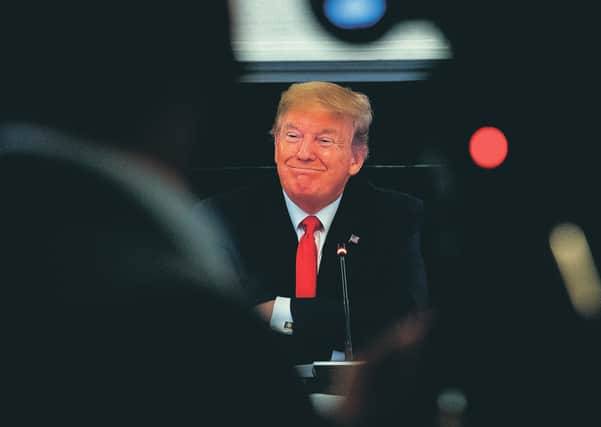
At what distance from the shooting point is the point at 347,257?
260 centimetres

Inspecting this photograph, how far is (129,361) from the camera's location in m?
0.62

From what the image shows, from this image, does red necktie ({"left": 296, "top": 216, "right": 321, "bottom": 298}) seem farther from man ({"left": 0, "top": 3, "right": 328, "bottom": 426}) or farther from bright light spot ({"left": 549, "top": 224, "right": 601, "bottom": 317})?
man ({"left": 0, "top": 3, "right": 328, "bottom": 426})

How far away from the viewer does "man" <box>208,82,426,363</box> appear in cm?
254

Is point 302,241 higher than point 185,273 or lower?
higher

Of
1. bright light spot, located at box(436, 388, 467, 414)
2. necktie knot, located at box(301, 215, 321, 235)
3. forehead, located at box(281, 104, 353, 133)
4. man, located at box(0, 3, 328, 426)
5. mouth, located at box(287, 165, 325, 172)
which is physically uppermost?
forehead, located at box(281, 104, 353, 133)

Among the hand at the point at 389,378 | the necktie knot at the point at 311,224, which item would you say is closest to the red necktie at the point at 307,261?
the necktie knot at the point at 311,224

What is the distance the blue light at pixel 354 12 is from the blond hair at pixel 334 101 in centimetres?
29

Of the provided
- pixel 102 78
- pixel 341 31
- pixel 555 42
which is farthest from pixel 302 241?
pixel 102 78

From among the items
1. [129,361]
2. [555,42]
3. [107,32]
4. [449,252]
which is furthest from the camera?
[449,252]

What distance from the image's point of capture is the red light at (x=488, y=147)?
2.64 meters

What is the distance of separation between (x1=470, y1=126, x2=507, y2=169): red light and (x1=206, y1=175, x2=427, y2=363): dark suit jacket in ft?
0.74

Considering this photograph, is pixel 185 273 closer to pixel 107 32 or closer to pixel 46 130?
pixel 46 130

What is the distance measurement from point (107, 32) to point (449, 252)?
1282mm

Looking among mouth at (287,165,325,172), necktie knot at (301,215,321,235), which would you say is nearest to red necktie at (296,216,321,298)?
necktie knot at (301,215,321,235)
